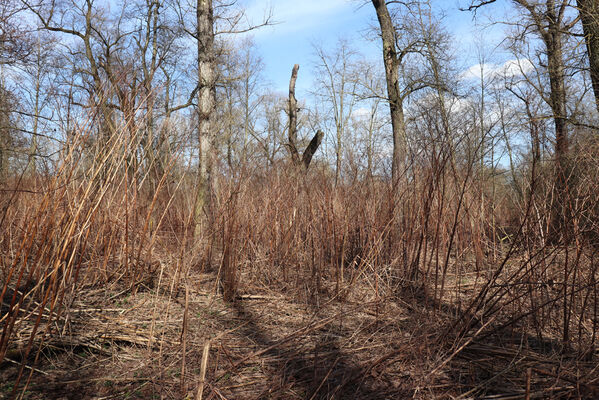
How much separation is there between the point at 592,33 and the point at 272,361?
7.12m

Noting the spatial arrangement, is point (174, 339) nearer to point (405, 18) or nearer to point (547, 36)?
point (405, 18)

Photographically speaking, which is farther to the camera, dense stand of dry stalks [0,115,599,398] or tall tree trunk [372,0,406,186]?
tall tree trunk [372,0,406,186]

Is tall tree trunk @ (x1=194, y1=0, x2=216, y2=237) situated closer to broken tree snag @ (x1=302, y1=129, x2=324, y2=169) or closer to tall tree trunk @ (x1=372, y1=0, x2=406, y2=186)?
broken tree snag @ (x1=302, y1=129, x2=324, y2=169)

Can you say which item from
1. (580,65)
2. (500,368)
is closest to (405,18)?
(580,65)

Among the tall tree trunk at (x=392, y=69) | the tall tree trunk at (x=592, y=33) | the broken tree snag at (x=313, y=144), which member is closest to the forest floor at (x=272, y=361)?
the broken tree snag at (x=313, y=144)

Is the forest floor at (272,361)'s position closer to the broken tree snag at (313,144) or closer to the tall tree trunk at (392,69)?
the broken tree snag at (313,144)

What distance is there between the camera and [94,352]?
202 centimetres

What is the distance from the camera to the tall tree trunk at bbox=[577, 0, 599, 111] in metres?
5.65

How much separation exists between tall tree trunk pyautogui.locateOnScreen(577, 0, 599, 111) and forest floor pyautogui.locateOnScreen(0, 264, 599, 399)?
5.84 metres

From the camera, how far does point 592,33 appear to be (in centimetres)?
575

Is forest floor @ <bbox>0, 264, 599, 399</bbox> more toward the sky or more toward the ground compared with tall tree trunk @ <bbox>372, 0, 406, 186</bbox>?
more toward the ground

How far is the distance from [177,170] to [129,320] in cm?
117

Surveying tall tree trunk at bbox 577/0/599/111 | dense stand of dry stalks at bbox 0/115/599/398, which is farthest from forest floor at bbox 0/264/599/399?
tall tree trunk at bbox 577/0/599/111

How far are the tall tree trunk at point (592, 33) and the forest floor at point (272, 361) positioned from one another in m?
5.84
